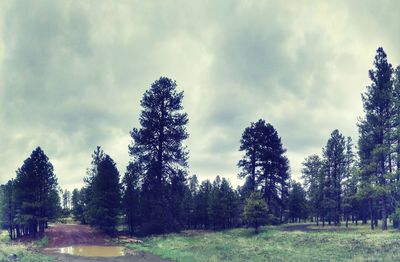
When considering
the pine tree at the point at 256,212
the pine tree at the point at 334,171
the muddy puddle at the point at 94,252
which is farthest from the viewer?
the pine tree at the point at 334,171

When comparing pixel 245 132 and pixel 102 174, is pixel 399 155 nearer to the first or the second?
pixel 245 132

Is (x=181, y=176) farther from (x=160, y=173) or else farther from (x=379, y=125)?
(x=379, y=125)

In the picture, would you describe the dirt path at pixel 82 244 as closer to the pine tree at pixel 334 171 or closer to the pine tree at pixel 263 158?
the pine tree at pixel 263 158

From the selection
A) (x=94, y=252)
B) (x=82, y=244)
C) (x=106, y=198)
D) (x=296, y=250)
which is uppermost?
(x=106, y=198)

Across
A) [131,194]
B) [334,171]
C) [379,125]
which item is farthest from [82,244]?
[334,171]

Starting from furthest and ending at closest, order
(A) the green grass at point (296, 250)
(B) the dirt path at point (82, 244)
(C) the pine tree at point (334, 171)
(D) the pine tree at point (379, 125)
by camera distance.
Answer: (C) the pine tree at point (334, 171) → (D) the pine tree at point (379, 125) → (B) the dirt path at point (82, 244) → (A) the green grass at point (296, 250)

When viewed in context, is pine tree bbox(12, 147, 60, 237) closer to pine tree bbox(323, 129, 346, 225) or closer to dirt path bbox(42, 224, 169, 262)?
dirt path bbox(42, 224, 169, 262)

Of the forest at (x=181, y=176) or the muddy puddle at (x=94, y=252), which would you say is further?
the forest at (x=181, y=176)

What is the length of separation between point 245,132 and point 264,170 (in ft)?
22.9

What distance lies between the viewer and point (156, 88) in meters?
46.4

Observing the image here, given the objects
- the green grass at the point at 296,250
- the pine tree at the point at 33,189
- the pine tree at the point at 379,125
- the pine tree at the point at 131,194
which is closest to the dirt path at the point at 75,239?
the pine tree at the point at 33,189

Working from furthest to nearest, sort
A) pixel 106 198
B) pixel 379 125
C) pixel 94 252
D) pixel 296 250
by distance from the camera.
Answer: pixel 106 198 → pixel 379 125 → pixel 94 252 → pixel 296 250

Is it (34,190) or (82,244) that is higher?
(34,190)

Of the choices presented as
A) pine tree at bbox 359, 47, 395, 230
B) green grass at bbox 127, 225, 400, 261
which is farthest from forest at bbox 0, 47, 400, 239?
green grass at bbox 127, 225, 400, 261
